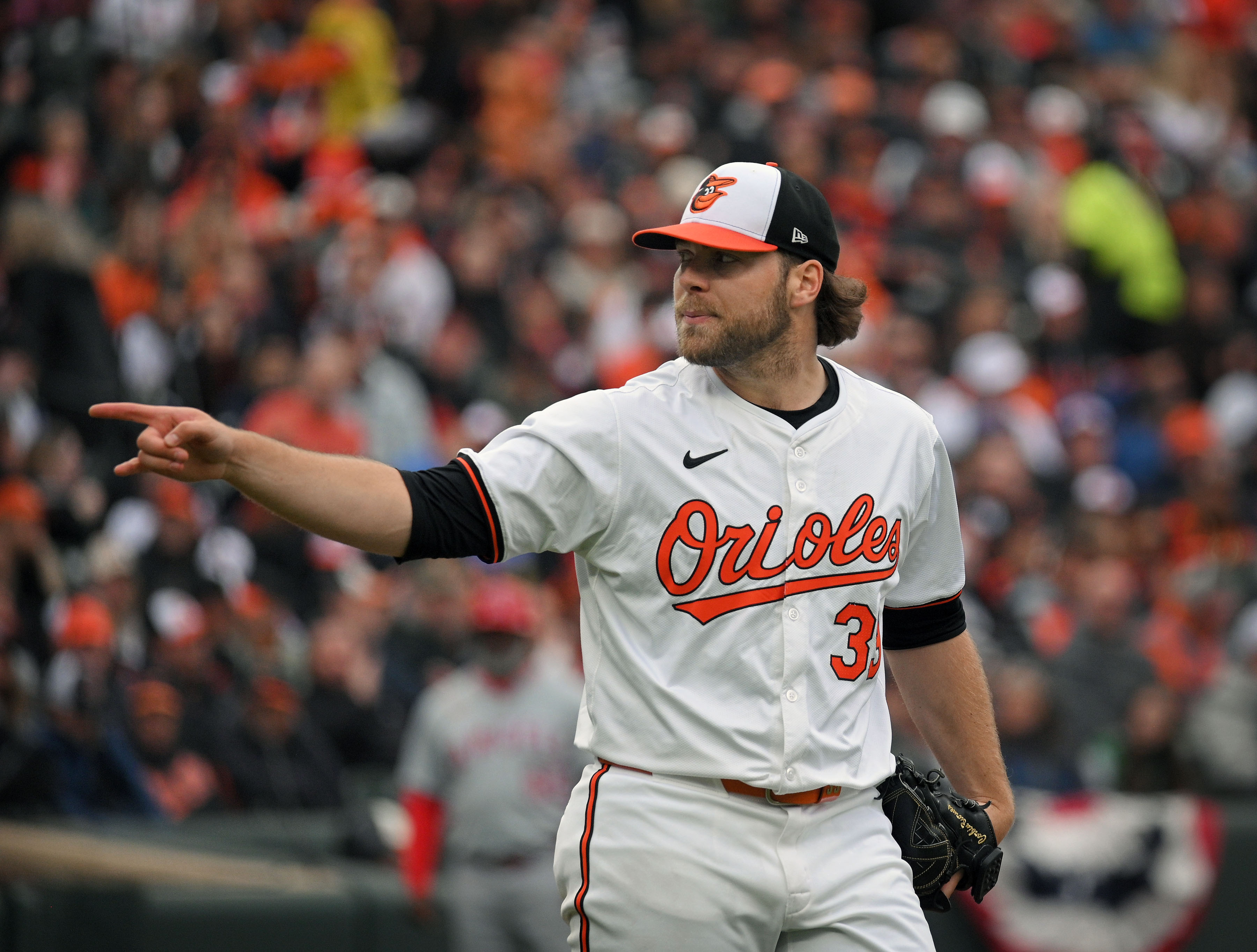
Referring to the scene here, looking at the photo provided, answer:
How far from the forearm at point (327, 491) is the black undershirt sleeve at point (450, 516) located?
22 mm

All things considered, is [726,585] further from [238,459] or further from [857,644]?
[238,459]

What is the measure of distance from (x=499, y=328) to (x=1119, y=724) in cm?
460

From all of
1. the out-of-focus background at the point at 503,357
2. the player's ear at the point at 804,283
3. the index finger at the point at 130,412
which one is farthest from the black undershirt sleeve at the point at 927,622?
the out-of-focus background at the point at 503,357

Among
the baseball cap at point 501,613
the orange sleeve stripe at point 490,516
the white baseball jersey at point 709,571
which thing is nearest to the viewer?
the orange sleeve stripe at point 490,516

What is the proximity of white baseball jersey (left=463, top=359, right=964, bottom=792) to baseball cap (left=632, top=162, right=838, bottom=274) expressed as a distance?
1.04ft

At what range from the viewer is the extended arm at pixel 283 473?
2891mm

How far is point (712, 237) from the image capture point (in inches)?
140

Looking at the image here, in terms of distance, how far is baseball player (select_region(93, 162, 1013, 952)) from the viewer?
3.35m

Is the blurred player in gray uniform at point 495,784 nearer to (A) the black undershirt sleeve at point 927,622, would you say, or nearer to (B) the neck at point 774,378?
(A) the black undershirt sleeve at point 927,622

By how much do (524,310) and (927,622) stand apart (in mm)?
7658

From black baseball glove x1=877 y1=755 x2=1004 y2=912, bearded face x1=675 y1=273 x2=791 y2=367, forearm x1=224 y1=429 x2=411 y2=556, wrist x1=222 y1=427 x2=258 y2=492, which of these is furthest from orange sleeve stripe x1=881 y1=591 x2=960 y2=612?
wrist x1=222 y1=427 x2=258 y2=492

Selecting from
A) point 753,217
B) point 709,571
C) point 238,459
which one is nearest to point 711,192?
point 753,217

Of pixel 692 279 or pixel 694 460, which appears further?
pixel 692 279

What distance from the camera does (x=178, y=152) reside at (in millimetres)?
10867
